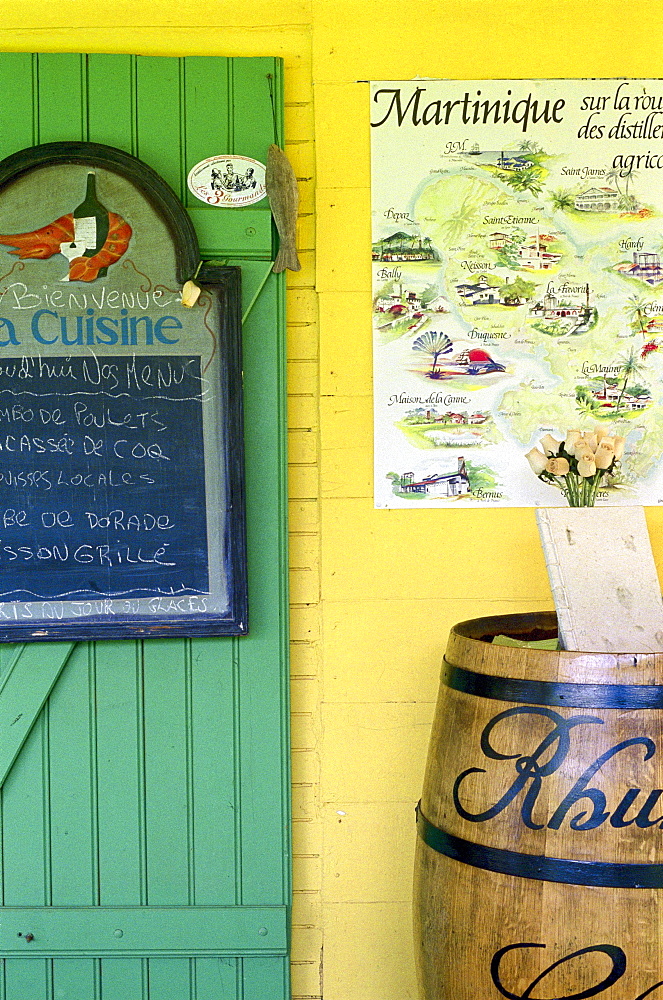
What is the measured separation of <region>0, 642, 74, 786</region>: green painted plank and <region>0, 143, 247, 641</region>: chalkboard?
2.3 inches

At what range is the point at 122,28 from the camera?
83.6 inches

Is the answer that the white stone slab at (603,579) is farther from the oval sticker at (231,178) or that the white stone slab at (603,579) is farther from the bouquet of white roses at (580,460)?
the oval sticker at (231,178)

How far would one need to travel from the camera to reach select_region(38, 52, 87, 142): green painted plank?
2.06 m

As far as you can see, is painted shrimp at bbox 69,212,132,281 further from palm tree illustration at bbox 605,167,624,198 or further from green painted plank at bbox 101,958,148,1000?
green painted plank at bbox 101,958,148,1000

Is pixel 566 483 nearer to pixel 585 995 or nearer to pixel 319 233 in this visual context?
pixel 319 233

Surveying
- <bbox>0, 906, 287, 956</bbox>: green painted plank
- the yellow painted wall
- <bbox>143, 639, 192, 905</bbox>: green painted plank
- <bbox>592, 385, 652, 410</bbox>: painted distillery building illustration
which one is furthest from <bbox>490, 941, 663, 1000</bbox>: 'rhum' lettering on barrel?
<bbox>592, 385, 652, 410</bbox>: painted distillery building illustration

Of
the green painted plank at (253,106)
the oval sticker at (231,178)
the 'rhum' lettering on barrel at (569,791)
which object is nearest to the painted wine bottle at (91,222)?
the oval sticker at (231,178)

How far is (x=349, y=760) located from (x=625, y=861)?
88cm

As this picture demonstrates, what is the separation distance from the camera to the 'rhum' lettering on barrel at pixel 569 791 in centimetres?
141

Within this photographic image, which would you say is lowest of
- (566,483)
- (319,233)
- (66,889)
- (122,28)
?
(66,889)

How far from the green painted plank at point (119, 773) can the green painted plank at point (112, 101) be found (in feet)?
4.15

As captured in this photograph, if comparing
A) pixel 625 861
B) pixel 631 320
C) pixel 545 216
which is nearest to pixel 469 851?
pixel 625 861

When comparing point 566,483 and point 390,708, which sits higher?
point 566,483

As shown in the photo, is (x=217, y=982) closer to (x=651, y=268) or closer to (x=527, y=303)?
(x=527, y=303)
